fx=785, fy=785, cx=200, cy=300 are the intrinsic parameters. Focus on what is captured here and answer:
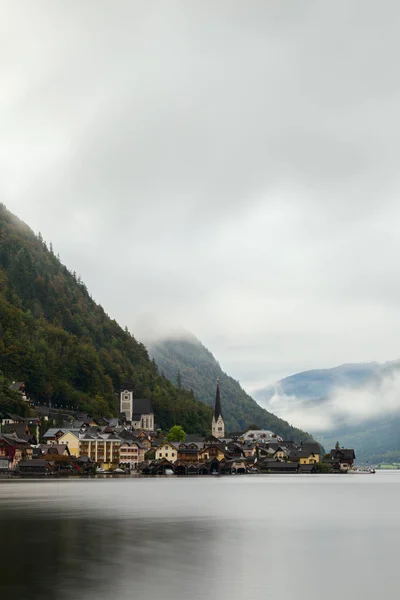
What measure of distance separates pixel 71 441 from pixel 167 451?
99.8ft

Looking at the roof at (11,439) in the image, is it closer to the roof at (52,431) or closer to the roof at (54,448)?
the roof at (54,448)

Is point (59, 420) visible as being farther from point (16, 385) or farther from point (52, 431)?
point (16, 385)

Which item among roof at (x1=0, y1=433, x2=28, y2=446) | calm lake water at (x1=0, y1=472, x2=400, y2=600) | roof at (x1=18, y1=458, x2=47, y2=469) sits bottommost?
calm lake water at (x1=0, y1=472, x2=400, y2=600)

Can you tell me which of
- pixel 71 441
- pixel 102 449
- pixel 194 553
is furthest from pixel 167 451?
pixel 194 553

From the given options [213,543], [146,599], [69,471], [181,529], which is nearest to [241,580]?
[146,599]

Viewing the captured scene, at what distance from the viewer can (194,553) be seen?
126ft

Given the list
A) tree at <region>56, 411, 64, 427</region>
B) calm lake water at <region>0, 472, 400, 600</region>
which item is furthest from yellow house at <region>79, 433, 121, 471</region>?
calm lake water at <region>0, 472, 400, 600</region>

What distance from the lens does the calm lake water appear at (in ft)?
96.8

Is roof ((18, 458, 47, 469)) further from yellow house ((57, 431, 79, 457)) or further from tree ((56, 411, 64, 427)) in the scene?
tree ((56, 411, 64, 427))

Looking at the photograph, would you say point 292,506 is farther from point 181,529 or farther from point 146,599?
point 146,599

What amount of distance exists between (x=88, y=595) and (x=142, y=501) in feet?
163

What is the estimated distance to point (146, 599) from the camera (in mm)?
27516

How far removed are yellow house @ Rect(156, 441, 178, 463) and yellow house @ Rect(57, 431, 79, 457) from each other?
90.0 ft

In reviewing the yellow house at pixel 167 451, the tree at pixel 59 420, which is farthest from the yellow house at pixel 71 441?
the yellow house at pixel 167 451
